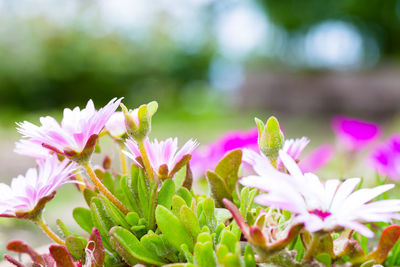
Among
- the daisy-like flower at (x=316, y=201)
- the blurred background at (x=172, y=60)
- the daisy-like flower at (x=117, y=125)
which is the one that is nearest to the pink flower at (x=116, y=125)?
the daisy-like flower at (x=117, y=125)

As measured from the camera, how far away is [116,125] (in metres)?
0.58

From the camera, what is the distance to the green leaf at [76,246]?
1.80ft

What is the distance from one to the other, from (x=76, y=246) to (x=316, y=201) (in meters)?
0.28

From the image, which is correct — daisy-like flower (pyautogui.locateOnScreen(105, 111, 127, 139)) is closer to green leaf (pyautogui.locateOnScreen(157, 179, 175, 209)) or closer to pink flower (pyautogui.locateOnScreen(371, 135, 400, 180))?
green leaf (pyautogui.locateOnScreen(157, 179, 175, 209))

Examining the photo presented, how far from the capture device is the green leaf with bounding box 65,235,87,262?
548 mm

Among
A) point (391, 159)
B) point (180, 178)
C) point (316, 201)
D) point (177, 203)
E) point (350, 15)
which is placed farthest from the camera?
point (350, 15)

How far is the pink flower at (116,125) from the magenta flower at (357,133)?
2.66 ft

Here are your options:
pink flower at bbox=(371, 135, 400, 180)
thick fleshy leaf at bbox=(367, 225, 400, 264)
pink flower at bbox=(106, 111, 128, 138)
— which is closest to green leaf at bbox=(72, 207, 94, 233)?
pink flower at bbox=(106, 111, 128, 138)

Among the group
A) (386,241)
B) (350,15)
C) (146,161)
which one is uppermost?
(350,15)

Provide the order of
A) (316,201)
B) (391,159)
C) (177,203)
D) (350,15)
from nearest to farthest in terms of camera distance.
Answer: (316,201) → (177,203) → (391,159) → (350,15)

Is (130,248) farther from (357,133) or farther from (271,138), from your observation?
(357,133)

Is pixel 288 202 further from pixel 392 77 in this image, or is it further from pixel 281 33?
pixel 281 33

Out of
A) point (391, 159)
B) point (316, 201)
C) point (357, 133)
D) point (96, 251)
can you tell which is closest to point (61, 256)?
point (96, 251)

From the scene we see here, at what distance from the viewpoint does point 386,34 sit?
250 inches
